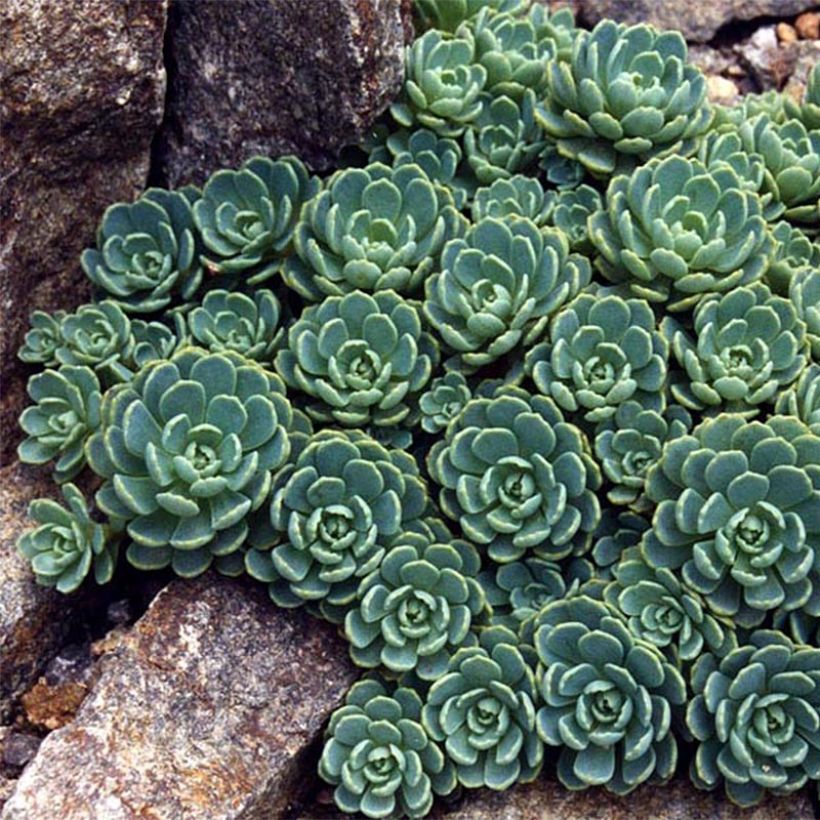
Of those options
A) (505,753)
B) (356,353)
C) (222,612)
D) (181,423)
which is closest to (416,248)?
(356,353)

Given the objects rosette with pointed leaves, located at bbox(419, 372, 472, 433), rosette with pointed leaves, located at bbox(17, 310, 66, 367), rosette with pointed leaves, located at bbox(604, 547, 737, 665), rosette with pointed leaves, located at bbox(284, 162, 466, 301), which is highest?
rosette with pointed leaves, located at bbox(284, 162, 466, 301)

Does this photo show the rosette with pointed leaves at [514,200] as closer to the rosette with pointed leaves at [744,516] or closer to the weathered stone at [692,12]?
the rosette with pointed leaves at [744,516]

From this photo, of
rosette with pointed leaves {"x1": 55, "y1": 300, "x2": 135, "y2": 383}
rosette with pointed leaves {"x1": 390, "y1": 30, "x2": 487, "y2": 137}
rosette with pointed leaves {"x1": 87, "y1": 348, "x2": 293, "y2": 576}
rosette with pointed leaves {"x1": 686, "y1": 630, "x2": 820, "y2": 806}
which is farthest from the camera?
rosette with pointed leaves {"x1": 390, "y1": 30, "x2": 487, "y2": 137}

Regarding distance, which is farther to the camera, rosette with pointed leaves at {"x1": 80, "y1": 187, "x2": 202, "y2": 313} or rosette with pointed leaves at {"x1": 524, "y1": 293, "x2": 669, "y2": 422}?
rosette with pointed leaves at {"x1": 80, "y1": 187, "x2": 202, "y2": 313}

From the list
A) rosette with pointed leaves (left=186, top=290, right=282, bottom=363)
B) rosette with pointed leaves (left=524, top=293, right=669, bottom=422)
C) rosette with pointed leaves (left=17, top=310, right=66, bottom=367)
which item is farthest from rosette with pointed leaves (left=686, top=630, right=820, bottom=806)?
rosette with pointed leaves (left=17, top=310, right=66, bottom=367)

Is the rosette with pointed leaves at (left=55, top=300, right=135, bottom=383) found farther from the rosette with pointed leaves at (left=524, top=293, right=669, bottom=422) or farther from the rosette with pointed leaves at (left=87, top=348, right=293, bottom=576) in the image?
the rosette with pointed leaves at (left=524, top=293, right=669, bottom=422)

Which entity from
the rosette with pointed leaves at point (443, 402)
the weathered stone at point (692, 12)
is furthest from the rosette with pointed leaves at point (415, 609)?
the weathered stone at point (692, 12)
